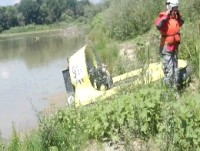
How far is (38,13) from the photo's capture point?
102 m

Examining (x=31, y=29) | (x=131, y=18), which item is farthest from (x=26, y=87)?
(x=31, y=29)

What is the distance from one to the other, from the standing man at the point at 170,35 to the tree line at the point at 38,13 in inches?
3313

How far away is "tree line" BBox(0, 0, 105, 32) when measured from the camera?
94.5 meters

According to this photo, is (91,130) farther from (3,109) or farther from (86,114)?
(3,109)

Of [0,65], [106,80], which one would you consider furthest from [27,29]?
[106,80]

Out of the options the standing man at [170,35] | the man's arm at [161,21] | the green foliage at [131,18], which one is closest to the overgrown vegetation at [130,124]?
the standing man at [170,35]

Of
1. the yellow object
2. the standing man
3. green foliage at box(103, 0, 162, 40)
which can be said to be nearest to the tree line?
green foliage at box(103, 0, 162, 40)

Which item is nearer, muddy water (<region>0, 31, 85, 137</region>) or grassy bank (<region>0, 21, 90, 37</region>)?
muddy water (<region>0, 31, 85, 137</region>)

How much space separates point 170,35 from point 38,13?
97.1 meters

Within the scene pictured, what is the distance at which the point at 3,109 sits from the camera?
51.0 feet

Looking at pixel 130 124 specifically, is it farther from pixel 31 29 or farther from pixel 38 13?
pixel 38 13

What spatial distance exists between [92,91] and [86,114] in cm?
261

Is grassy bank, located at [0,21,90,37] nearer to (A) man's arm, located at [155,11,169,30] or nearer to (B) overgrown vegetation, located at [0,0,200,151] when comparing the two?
(A) man's arm, located at [155,11,169,30]

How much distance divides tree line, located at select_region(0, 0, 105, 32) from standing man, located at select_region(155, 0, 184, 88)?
276 ft
